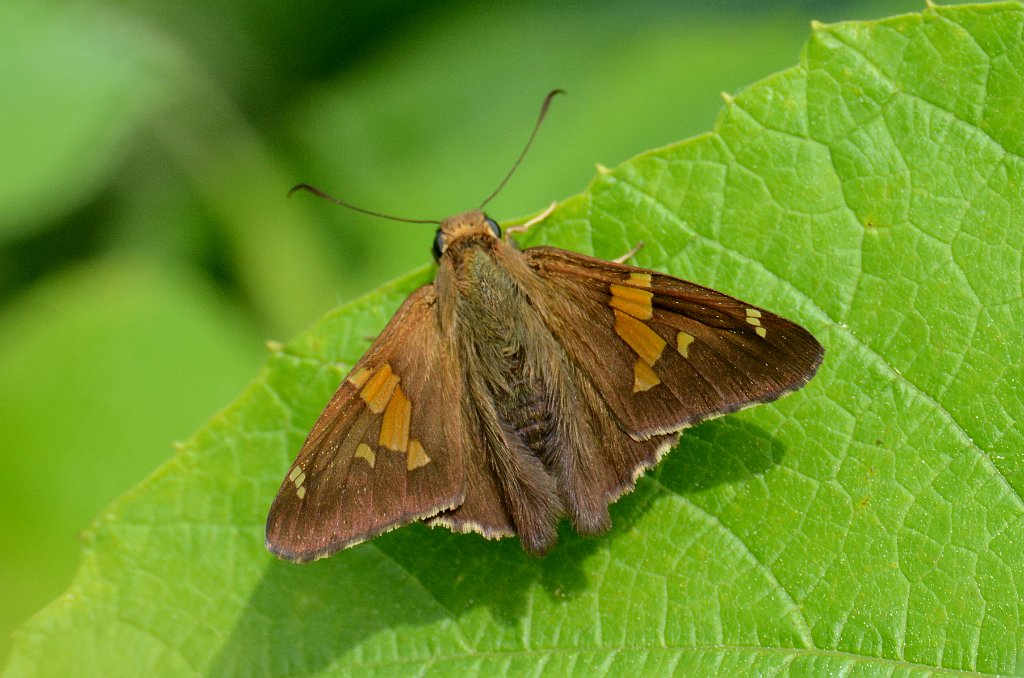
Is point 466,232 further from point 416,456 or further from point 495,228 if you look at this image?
point 416,456

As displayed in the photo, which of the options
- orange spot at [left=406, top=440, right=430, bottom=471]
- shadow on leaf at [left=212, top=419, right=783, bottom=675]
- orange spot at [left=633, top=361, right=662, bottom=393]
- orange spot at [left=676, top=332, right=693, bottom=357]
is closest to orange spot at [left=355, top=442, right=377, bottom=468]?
orange spot at [left=406, top=440, right=430, bottom=471]

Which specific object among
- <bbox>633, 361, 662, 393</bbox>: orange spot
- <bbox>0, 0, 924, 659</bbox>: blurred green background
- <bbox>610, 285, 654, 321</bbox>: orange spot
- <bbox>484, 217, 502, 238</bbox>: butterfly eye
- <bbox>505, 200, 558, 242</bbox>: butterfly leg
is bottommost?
<bbox>633, 361, 662, 393</bbox>: orange spot

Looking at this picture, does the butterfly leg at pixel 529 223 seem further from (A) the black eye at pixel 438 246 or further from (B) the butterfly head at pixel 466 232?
(A) the black eye at pixel 438 246

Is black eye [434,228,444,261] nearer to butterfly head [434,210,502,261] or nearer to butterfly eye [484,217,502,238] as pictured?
butterfly head [434,210,502,261]

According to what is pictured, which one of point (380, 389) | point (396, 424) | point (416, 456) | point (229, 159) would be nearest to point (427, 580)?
point (416, 456)

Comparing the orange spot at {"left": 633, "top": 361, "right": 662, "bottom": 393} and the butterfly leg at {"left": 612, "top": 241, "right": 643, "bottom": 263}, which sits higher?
the butterfly leg at {"left": 612, "top": 241, "right": 643, "bottom": 263}

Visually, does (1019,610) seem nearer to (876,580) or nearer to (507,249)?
(876,580)

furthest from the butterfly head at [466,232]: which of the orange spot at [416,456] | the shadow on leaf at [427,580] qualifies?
the shadow on leaf at [427,580]
